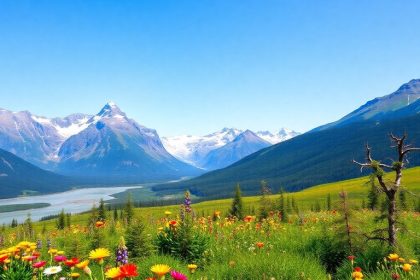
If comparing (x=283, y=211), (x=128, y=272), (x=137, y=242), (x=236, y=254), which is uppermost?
(x=128, y=272)

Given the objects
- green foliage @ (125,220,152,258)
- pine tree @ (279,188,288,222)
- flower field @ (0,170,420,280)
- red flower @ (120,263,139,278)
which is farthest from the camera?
pine tree @ (279,188,288,222)

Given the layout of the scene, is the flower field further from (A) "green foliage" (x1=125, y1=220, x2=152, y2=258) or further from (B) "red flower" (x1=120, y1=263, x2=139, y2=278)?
(B) "red flower" (x1=120, y1=263, x2=139, y2=278)

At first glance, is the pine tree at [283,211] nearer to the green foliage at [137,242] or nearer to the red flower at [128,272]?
the green foliage at [137,242]

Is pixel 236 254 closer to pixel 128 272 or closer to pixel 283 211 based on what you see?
pixel 128 272

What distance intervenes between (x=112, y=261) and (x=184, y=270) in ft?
9.69

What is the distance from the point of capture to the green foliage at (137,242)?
10812 mm

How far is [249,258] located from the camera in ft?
28.5

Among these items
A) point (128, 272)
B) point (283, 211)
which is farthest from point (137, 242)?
point (283, 211)

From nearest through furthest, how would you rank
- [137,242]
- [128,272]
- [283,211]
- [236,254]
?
1. [128,272]
2. [236,254]
3. [137,242]
4. [283,211]

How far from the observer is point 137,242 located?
1102 centimetres

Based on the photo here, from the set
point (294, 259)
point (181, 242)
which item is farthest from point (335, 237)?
point (181, 242)

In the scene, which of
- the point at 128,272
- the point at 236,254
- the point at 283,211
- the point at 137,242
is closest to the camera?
the point at 128,272

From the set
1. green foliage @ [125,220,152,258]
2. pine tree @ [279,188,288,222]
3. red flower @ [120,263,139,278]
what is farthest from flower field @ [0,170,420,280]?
pine tree @ [279,188,288,222]

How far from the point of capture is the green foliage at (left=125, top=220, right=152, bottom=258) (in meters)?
10.8
